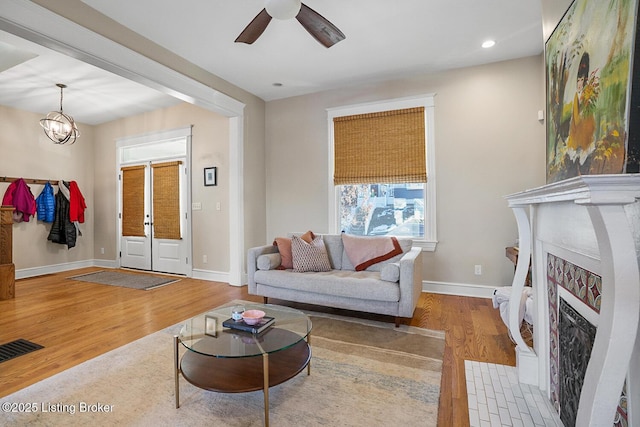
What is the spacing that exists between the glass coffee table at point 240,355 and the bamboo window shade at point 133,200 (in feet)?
14.4

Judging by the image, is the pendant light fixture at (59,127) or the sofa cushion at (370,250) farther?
the pendant light fixture at (59,127)

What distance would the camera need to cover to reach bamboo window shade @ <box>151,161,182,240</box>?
5.24 m

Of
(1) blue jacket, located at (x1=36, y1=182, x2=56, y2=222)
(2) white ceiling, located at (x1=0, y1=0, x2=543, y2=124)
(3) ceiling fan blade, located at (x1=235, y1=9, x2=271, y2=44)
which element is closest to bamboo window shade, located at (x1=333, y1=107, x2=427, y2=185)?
(2) white ceiling, located at (x1=0, y1=0, x2=543, y2=124)

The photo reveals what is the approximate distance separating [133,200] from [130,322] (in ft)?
11.1

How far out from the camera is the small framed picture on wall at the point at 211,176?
4836 millimetres

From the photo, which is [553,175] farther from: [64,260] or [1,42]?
[64,260]

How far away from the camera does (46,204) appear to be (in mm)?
5391

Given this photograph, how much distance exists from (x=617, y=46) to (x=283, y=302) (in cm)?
341

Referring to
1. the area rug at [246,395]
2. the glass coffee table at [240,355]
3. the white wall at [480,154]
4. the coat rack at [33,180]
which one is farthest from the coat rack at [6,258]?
the white wall at [480,154]

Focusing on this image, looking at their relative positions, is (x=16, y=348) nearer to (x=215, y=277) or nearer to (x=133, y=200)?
(x=215, y=277)

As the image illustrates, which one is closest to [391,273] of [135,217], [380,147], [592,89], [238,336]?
[238,336]

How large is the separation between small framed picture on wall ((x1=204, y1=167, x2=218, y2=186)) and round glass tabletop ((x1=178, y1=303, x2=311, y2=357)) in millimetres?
3041

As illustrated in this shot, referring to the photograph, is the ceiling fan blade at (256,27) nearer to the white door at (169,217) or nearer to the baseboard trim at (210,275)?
the white door at (169,217)

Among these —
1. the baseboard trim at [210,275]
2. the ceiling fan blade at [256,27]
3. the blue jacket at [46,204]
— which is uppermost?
the ceiling fan blade at [256,27]
